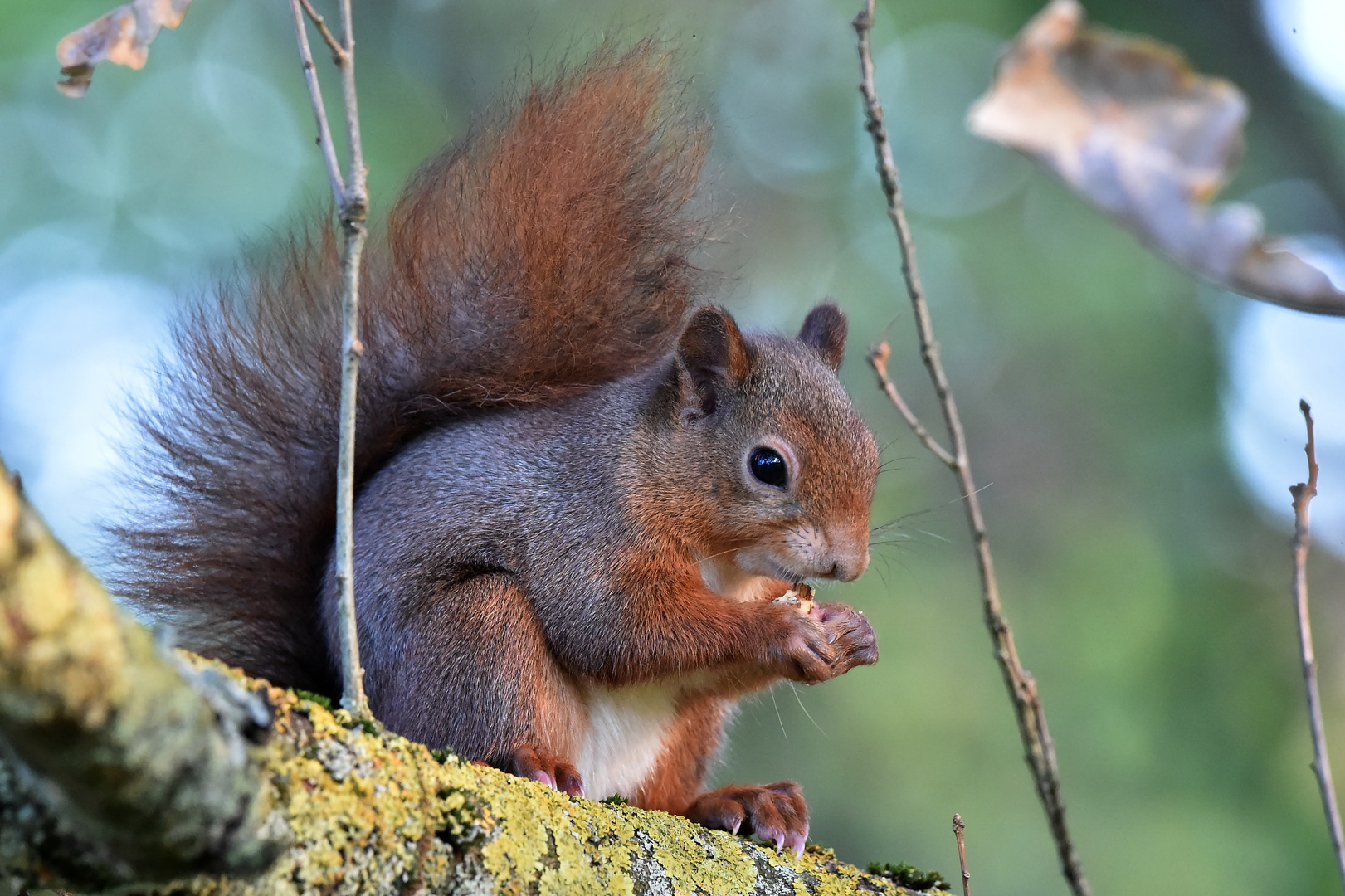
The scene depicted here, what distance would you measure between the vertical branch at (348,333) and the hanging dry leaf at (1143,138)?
0.61 m

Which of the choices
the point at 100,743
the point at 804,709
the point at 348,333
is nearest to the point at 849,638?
the point at 804,709

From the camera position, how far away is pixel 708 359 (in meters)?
2.14

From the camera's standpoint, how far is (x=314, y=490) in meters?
2.03

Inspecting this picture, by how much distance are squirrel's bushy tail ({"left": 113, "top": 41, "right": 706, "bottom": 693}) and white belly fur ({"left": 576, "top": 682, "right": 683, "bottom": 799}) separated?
0.46 meters

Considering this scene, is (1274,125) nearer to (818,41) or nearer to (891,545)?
(818,41)

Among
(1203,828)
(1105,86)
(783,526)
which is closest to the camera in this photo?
(1105,86)

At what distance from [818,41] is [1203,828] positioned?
3894mm

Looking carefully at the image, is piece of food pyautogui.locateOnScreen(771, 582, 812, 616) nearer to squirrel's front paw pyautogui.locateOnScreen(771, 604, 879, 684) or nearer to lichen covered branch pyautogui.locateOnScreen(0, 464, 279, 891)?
squirrel's front paw pyautogui.locateOnScreen(771, 604, 879, 684)

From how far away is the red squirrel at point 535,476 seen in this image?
6.22 ft

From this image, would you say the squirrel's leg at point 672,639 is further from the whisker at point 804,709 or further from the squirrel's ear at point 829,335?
the squirrel's ear at point 829,335

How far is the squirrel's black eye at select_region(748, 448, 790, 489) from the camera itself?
80.2 inches

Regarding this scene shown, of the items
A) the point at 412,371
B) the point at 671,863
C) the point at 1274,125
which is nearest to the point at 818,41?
the point at 1274,125

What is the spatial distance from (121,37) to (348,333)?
11.6 inches

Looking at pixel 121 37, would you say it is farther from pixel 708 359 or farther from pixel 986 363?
pixel 986 363
